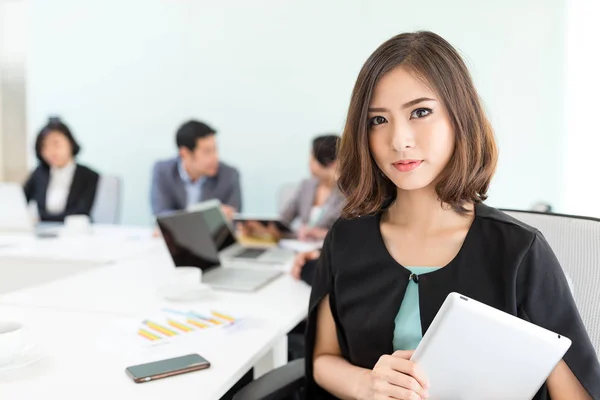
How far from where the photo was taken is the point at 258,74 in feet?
15.1

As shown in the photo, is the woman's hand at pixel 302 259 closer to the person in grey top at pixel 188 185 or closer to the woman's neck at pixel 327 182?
the woman's neck at pixel 327 182

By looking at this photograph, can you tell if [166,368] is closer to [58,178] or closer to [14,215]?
[14,215]

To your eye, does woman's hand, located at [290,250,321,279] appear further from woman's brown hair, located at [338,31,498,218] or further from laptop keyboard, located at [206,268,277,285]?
woman's brown hair, located at [338,31,498,218]

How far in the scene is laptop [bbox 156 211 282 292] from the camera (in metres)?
2.01

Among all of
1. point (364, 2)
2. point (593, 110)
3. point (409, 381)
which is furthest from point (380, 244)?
point (364, 2)

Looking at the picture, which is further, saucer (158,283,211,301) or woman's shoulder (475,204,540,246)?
saucer (158,283,211,301)

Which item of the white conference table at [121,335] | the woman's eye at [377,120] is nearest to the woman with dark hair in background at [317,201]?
the white conference table at [121,335]

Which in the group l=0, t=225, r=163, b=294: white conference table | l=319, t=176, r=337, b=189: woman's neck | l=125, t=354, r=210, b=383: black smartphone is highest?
l=319, t=176, r=337, b=189: woman's neck

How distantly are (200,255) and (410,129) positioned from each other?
117 centimetres

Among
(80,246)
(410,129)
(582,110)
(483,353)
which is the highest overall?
(582,110)

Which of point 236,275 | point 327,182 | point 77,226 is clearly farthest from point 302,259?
point 77,226

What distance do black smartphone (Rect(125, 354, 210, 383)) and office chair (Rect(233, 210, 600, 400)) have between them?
0.36ft

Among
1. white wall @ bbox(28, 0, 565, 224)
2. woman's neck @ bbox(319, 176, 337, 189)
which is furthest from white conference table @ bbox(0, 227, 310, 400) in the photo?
white wall @ bbox(28, 0, 565, 224)

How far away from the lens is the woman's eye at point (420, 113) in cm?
115
